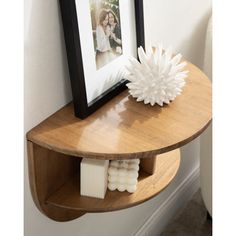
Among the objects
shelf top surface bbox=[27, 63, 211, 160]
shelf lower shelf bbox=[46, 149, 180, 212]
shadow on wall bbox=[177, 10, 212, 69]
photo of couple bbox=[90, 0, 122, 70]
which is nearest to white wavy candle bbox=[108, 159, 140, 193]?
shelf lower shelf bbox=[46, 149, 180, 212]

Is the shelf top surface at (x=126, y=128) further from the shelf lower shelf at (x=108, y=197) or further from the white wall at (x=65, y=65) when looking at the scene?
the shelf lower shelf at (x=108, y=197)

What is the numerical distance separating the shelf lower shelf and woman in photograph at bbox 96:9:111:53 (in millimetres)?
312

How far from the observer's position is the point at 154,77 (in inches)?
42.4

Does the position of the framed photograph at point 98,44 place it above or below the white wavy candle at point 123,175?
above

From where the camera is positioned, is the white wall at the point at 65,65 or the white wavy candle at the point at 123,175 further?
the white wavy candle at the point at 123,175

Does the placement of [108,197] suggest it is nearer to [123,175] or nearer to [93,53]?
[123,175]

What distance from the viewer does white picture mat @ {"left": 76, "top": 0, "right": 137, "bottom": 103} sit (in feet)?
3.27

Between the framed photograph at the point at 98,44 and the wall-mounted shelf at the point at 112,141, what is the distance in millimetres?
36

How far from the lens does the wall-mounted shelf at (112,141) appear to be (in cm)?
98

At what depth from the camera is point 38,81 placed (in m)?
1.00

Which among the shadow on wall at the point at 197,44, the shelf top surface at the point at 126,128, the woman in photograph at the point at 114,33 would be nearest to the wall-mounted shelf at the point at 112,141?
the shelf top surface at the point at 126,128

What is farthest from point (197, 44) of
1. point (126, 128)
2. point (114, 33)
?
point (126, 128)
